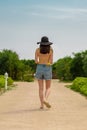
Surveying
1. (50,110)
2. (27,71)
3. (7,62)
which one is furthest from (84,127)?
(27,71)

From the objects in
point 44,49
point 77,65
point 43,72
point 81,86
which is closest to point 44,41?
point 44,49

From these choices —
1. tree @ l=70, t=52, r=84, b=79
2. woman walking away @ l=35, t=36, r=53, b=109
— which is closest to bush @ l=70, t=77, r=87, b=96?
woman walking away @ l=35, t=36, r=53, b=109

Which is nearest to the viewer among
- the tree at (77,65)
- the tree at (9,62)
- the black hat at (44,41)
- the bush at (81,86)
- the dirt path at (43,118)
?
the dirt path at (43,118)

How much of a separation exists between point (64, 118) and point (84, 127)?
1.47 m

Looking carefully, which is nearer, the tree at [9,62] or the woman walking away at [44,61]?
the woman walking away at [44,61]

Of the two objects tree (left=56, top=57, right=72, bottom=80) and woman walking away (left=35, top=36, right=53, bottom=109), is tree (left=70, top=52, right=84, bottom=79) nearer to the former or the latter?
tree (left=56, top=57, right=72, bottom=80)

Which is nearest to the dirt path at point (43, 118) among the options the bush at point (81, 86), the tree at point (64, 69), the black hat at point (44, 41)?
the black hat at point (44, 41)

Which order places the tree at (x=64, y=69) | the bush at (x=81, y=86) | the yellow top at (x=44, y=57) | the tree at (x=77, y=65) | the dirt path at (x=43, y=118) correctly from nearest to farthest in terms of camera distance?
the dirt path at (x=43, y=118)
the yellow top at (x=44, y=57)
the bush at (x=81, y=86)
the tree at (x=77, y=65)
the tree at (x=64, y=69)

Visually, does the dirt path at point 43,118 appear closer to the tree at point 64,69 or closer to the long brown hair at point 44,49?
the long brown hair at point 44,49

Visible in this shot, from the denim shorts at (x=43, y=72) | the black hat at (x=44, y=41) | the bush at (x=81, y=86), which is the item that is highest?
the black hat at (x=44, y=41)

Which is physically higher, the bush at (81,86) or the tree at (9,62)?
the tree at (9,62)

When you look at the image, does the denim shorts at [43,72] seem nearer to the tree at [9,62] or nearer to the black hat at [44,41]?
the black hat at [44,41]

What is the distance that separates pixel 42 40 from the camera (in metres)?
13.2

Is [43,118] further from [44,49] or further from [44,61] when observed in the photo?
[44,49]
